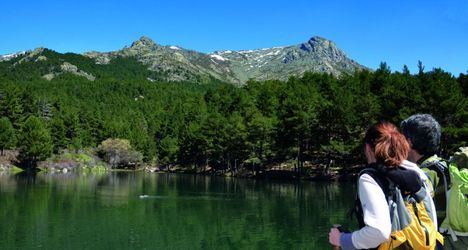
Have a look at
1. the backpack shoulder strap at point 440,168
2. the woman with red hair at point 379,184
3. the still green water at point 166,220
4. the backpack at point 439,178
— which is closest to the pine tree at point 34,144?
the still green water at point 166,220

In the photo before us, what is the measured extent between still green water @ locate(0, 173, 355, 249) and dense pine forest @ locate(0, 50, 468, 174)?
1411 cm

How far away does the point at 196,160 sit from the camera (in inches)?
3369

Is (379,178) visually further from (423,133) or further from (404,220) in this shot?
(423,133)

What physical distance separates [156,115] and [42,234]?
106 meters

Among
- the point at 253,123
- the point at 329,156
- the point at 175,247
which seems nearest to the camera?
the point at 175,247

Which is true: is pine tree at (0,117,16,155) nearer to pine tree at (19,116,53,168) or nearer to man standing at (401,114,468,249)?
pine tree at (19,116,53,168)

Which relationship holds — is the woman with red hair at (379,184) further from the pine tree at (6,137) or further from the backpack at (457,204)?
the pine tree at (6,137)

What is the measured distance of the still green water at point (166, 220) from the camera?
18797mm

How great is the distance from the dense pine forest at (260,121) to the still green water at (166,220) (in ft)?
46.3

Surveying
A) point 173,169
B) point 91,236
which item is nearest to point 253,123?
point 173,169

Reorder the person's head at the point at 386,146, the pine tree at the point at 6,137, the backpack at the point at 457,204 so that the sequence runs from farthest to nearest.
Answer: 1. the pine tree at the point at 6,137
2. the backpack at the point at 457,204
3. the person's head at the point at 386,146

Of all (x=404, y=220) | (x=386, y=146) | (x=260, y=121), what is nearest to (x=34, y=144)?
(x=260, y=121)

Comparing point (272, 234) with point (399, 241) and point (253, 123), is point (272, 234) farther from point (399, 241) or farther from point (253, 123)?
point (253, 123)

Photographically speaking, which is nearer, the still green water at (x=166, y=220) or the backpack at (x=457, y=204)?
the backpack at (x=457, y=204)
